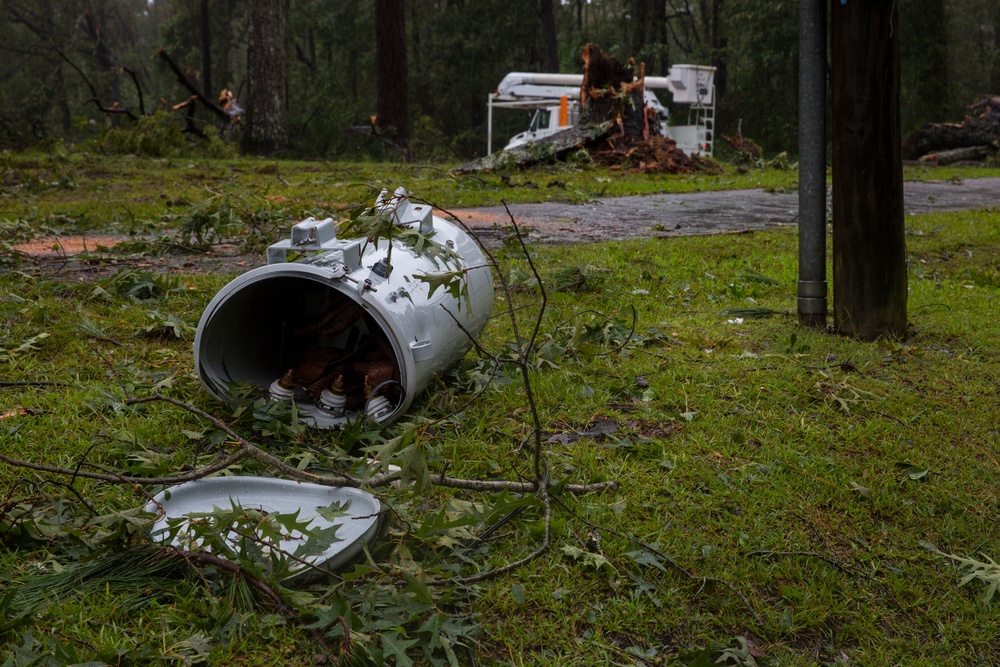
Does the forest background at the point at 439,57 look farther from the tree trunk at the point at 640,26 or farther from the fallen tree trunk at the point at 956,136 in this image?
the fallen tree trunk at the point at 956,136

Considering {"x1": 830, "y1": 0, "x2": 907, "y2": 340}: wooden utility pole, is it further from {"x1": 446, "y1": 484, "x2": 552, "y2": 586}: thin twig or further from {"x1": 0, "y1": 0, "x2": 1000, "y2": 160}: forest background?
{"x1": 0, "y1": 0, "x2": 1000, "y2": 160}: forest background

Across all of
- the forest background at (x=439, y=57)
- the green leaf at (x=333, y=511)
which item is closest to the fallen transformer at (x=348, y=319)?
the green leaf at (x=333, y=511)

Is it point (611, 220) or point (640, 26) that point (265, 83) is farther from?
point (640, 26)

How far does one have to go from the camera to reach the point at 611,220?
8578 millimetres

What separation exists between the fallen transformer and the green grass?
18 cm

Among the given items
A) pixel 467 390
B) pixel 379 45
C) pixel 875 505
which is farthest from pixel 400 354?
pixel 379 45

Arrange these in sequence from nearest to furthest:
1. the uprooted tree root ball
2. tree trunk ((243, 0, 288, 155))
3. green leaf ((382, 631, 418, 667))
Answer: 1. green leaf ((382, 631, 418, 667))
2. the uprooted tree root ball
3. tree trunk ((243, 0, 288, 155))

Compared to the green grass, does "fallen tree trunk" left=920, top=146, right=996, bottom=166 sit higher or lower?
higher

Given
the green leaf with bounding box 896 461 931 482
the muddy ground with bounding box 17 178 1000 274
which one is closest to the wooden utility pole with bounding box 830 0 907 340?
the green leaf with bounding box 896 461 931 482

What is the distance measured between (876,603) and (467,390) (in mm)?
1792

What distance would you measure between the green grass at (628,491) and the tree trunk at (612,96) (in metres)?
11.2

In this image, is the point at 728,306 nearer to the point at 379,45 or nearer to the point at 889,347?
the point at 889,347

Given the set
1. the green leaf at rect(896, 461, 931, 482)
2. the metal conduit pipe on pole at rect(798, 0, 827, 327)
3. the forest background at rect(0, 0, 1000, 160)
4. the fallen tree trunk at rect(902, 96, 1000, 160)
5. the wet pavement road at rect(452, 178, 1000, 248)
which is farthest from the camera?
the forest background at rect(0, 0, 1000, 160)

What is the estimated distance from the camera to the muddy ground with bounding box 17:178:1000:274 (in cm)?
612
